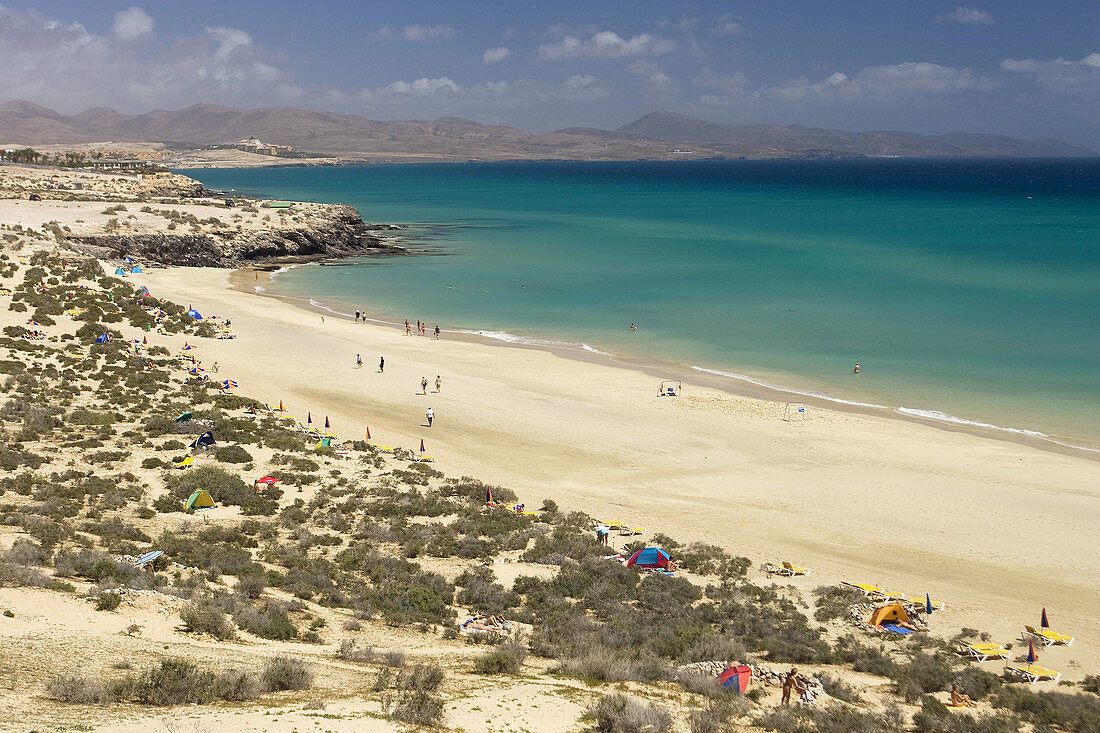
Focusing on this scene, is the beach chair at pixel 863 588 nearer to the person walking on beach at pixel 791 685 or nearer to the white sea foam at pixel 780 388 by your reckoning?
the person walking on beach at pixel 791 685

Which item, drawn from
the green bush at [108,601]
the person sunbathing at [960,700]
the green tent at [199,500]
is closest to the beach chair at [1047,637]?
the person sunbathing at [960,700]

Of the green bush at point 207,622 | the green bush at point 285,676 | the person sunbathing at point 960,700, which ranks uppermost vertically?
the green bush at point 285,676

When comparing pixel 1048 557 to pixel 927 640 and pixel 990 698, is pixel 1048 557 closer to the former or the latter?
pixel 927 640

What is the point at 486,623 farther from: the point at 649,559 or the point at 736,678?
the point at 649,559

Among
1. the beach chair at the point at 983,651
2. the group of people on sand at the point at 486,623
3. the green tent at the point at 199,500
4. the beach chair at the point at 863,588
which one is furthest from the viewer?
the green tent at the point at 199,500

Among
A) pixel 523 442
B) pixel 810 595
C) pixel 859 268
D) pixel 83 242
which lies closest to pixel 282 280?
pixel 83 242

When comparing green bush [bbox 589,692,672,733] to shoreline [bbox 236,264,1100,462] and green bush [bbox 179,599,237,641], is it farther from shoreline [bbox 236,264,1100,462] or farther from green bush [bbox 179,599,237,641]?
shoreline [bbox 236,264,1100,462]

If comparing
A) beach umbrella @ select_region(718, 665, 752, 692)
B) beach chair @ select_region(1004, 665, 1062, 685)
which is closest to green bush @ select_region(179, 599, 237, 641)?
beach umbrella @ select_region(718, 665, 752, 692)
